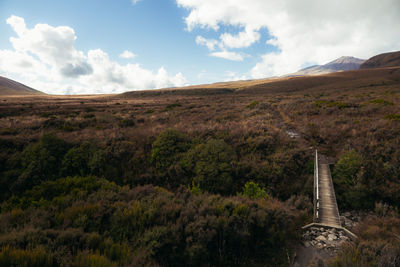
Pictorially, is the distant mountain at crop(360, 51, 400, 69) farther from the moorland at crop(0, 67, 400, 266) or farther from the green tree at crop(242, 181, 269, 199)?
the green tree at crop(242, 181, 269, 199)

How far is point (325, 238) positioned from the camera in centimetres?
589

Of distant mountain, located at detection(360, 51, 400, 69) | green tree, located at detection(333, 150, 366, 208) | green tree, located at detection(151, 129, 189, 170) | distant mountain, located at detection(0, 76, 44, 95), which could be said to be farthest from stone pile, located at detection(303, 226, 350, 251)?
distant mountain, located at detection(0, 76, 44, 95)

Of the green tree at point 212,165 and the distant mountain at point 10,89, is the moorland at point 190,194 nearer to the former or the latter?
the green tree at point 212,165

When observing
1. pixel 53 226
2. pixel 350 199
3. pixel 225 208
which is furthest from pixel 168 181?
pixel 350 199

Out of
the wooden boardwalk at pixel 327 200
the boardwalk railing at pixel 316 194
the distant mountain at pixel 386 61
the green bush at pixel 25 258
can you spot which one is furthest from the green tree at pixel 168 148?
the distant mountain at pixel 386 61

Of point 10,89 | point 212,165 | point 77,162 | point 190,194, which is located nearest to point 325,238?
point 190,194

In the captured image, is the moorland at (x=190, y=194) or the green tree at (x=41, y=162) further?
the green tree at (x=41, y=162)

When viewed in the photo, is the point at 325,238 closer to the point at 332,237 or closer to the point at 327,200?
the point at 332,237

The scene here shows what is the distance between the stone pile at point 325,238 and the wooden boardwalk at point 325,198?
392 millimetres

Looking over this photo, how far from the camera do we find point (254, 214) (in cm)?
557

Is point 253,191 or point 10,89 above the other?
point 10,89

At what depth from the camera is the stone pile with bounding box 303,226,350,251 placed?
5566 millimetres

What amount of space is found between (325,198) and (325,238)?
8.37 feet

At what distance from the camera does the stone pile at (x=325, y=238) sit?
18.3 feet
